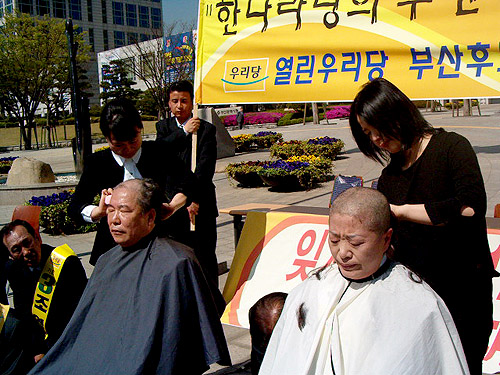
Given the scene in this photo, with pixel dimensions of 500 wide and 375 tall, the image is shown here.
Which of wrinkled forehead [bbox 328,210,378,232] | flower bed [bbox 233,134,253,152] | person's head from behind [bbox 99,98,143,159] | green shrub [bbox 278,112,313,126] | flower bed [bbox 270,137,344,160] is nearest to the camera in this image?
wrinkled forehead [bbox 328,210,378,232]

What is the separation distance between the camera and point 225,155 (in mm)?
18641

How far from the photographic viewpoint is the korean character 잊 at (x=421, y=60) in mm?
3607

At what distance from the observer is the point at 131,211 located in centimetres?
284

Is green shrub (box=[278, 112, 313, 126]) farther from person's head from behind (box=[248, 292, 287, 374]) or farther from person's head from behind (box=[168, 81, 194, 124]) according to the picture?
person's head from behind (box=[248, 292, 287, 374])

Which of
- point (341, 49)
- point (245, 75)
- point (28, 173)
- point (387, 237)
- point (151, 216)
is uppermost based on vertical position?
point (341, 49)

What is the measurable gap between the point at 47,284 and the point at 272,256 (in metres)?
1.95

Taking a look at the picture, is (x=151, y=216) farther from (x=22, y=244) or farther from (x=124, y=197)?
→ (x=22, y=244)

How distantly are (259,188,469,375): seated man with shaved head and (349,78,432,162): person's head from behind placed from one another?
0.41 m

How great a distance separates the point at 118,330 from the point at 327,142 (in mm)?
13532

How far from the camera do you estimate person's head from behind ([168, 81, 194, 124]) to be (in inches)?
181

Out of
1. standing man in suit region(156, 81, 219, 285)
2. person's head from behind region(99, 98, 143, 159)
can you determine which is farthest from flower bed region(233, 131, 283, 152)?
person's head from behind region(99, 98, 143, 159)

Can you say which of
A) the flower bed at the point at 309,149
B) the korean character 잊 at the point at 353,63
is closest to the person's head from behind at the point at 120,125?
the korean character 잊 at the point at 353,63

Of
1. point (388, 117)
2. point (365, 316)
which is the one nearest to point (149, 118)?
point (388, 117)

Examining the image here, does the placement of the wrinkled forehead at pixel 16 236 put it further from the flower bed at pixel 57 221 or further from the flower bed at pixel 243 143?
the flower bed at pixel 243 143
